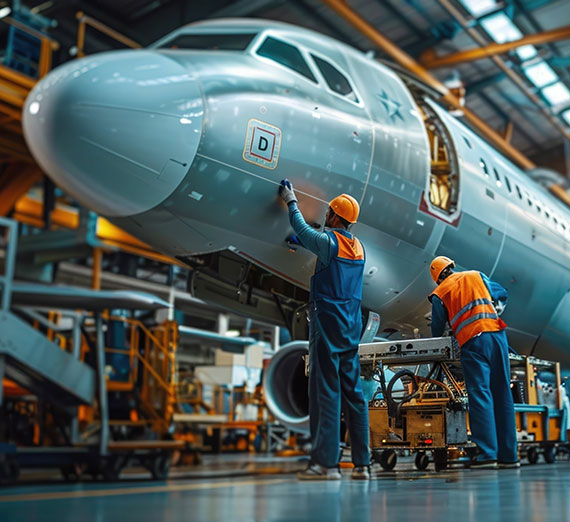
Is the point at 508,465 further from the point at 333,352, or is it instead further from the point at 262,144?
the point at 262,144

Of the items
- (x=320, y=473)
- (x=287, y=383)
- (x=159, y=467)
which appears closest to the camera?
(x=320, y=473)

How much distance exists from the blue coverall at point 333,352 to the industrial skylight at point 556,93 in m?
18.8

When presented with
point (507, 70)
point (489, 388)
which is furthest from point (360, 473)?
point (507, 70)

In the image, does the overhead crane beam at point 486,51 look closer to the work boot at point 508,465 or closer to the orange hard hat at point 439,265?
the orange hard hat at point 439,265

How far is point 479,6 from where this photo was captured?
656 inches

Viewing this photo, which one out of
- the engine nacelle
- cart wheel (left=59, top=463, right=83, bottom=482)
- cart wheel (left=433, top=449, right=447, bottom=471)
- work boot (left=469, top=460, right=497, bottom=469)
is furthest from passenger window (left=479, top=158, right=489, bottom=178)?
cart wheel (left=59, top=463, right=83, bottom=482)

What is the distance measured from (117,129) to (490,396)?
3193 mm

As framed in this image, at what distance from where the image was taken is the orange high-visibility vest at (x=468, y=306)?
512 centimetres

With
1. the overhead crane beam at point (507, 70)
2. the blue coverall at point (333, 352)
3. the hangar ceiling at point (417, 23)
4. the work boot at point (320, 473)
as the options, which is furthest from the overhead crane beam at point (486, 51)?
the work boot at point (320, 473)

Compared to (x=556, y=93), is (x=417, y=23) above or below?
above

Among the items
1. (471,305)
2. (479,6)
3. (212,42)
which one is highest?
(479,6)

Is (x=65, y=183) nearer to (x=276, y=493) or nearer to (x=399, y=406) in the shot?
(x=276, y=493)

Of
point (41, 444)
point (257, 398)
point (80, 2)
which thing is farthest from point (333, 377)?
point (80, 2)

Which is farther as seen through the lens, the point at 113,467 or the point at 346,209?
the point at 113,467
